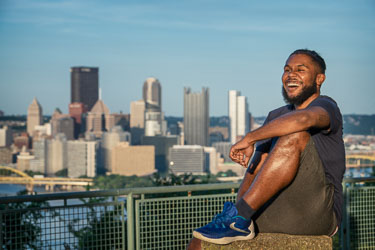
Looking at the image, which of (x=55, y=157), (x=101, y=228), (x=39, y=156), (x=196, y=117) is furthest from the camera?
(x=196, y=117)

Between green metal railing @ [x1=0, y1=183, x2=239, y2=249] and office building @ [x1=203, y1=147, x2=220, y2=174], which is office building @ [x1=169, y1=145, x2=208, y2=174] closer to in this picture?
office building @ [x1=203, y1=147, x2=220, y2=174]

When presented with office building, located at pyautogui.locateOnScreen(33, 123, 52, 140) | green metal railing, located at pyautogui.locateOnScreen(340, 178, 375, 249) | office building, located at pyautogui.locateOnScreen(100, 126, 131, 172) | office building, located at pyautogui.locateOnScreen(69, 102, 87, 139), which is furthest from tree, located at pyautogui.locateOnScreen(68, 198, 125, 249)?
office building, located at pyautogui.locateOnScreen(69, 102, 87, 139)

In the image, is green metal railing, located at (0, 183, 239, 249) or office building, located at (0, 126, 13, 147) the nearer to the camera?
green metal railing, located at (0, 183, 239, 249)

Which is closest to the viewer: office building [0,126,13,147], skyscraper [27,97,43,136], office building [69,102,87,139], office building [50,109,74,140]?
office building [0,126,13,147]

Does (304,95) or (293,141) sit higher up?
(304,95)

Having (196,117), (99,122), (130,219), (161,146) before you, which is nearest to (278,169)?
(130,219)

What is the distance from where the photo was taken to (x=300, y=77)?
2070 mm

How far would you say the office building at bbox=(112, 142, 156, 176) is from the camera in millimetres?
87000

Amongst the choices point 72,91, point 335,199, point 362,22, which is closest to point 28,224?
point 335,199

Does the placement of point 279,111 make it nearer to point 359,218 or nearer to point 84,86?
point 359,218

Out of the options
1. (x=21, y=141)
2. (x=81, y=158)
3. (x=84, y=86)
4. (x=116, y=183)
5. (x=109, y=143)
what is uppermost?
(x=84, y=86)

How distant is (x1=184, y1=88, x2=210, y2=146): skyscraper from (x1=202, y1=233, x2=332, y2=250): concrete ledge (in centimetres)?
11068

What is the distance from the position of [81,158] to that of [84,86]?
163 feet

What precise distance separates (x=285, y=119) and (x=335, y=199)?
41cm
